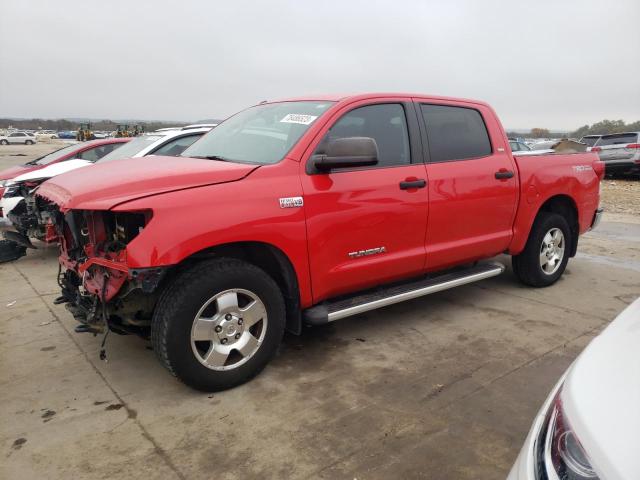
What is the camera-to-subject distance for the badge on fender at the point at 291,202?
3.16 m

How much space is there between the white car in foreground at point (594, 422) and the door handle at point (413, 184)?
2130mm

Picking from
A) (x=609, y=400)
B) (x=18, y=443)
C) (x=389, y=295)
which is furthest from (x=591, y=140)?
(x=18, y=443)

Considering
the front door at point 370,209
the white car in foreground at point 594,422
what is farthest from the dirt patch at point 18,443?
the white car in foreground at point 594,422

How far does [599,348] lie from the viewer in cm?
Answer: 164

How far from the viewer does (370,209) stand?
11.5 ft

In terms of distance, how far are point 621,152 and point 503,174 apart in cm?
1402

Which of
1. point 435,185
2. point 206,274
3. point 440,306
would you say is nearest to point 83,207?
point 206,274

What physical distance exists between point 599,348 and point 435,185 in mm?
2389

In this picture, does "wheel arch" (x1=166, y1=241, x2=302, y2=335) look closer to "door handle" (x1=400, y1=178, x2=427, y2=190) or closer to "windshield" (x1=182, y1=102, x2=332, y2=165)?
"windshield" (x1=182, y1=102, x2=332, y2=165)

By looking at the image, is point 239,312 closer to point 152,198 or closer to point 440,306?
point 152,198

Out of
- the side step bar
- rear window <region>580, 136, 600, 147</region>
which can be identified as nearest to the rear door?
the side step bar

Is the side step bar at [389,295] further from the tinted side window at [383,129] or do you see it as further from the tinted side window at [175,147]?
the tinted side window at [175,147]

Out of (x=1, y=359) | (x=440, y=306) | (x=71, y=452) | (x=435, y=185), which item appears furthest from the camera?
(x=440, y=306)

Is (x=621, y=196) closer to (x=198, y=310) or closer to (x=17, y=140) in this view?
(x=198, y=310)
